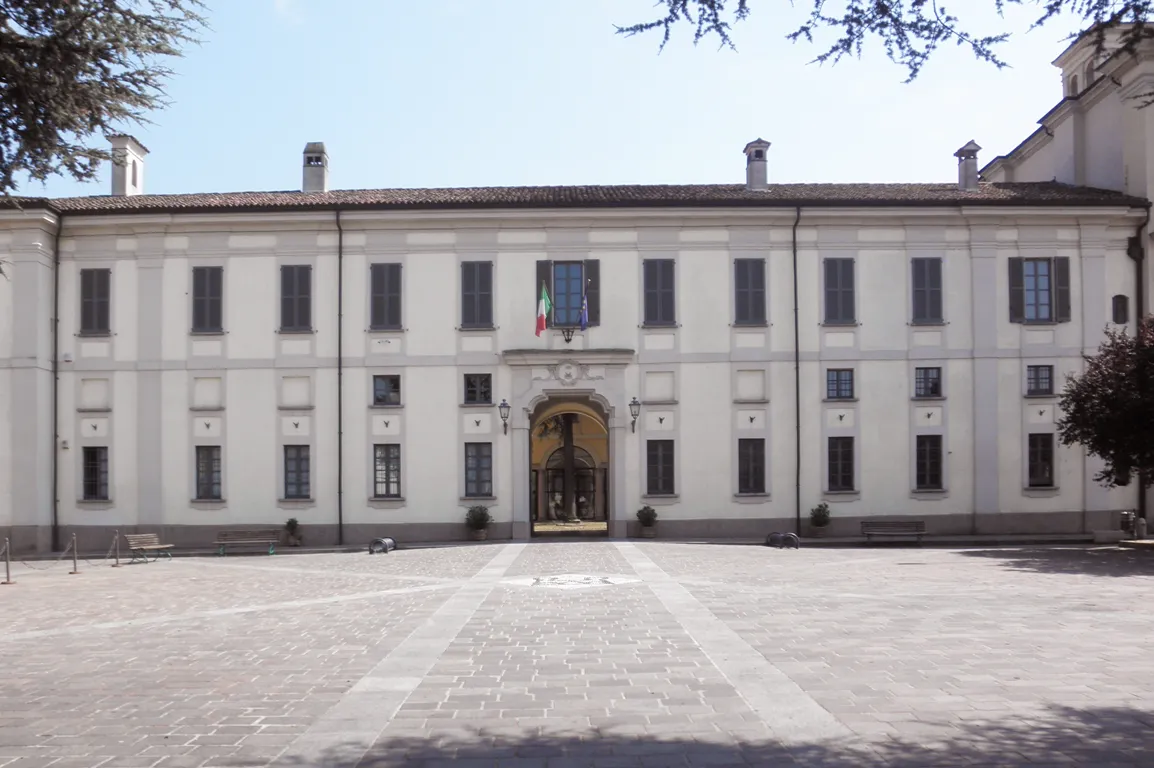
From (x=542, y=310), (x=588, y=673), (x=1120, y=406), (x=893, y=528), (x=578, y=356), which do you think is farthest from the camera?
(x=578, y=356)

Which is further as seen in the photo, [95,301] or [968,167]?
[968,167]

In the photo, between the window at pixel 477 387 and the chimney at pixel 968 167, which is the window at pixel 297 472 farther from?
the chimney at pixel 968 167

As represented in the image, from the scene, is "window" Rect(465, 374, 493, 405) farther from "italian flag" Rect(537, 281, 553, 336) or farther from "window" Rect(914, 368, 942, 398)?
"window" Rect(914, 368, 942, 398)

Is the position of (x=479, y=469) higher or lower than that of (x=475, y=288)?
lower

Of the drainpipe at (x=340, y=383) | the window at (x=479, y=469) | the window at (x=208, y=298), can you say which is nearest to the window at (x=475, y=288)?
the drainpipe at (x=340, y=383)

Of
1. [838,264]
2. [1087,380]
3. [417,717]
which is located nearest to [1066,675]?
[417,717]

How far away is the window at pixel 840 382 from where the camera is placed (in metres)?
30.8

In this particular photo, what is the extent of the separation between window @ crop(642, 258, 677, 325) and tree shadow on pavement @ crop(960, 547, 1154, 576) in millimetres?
10446

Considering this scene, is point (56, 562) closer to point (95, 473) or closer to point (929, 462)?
point (95, 473)

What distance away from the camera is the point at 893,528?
94.6ft

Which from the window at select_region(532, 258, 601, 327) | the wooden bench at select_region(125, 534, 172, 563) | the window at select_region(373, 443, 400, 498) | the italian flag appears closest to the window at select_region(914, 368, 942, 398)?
the window at select_region(532, 258, 601, 327)

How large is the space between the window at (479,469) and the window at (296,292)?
6005mm

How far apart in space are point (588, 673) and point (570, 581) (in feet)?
27.8

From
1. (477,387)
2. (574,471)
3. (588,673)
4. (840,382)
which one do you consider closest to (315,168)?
(477,387)
